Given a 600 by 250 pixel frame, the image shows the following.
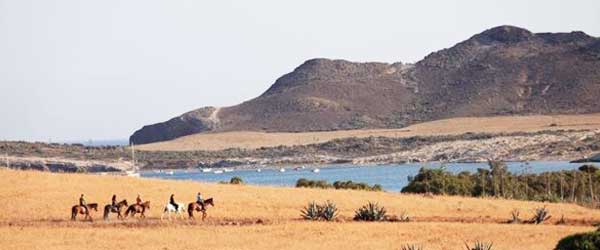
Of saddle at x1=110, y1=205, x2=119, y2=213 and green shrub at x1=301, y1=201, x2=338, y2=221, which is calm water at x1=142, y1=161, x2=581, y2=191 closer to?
green shrub at x1=301, y1=201, x2=338, y2=221

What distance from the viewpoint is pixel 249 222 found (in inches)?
1468

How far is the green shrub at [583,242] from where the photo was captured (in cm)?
2323

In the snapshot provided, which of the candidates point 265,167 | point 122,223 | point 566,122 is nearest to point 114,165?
point 265,167

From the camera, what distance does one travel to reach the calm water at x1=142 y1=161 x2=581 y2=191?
102188mm

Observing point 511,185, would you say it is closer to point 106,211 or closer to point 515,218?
point 515,218

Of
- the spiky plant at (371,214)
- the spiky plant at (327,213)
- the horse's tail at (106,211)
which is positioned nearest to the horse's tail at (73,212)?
the horse's tail at (106,211)

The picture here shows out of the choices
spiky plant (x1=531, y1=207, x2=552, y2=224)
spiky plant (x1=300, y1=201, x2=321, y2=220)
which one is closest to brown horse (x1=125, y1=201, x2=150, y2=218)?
spiky plant (x1=300, y1=201, x2=321, y2=220)

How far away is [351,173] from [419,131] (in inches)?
2214

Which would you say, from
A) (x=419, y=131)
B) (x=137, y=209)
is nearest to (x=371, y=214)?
(x=137, y=209)

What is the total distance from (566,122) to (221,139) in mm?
60700

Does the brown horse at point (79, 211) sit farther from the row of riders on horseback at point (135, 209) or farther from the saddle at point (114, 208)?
the saddle at point (114, 208)

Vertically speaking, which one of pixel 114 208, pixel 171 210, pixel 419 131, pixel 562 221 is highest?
pixel 419 131

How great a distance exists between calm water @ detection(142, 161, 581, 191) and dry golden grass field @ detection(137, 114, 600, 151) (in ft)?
96.5

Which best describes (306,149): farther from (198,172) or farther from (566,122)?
(566,122)
